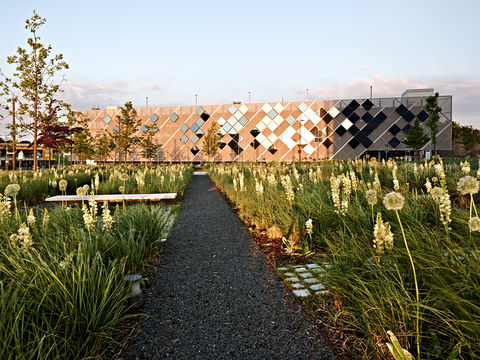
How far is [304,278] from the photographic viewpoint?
375cm

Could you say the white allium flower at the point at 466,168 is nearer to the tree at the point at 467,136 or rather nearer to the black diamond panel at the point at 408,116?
the black diamond panel at the point at 408,116

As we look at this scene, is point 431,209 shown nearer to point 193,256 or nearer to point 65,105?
point 193,256

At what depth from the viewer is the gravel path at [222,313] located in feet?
→ 7.89

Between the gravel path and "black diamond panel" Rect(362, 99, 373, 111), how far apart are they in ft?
153

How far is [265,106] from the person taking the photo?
46.7 m

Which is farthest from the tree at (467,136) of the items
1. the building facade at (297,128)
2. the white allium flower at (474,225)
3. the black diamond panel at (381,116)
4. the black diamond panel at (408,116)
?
the white allium flower at (474,225)

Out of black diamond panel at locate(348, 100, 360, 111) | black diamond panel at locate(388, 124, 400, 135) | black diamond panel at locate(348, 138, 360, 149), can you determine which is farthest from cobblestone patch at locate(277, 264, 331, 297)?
black diamond panel at locate(388, 124, 400, 135)

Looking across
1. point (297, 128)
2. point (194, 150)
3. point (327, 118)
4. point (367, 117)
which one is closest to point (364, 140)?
point (367, 117)

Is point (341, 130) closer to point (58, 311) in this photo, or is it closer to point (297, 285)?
point (297, 285)

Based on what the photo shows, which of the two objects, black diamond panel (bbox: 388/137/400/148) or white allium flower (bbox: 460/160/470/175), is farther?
black diamond panel (bbox: 388/137/400/148)

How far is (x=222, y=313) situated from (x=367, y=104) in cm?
4886

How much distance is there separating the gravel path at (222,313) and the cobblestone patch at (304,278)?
4.9 inches

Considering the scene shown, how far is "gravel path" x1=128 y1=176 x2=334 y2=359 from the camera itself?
2404 millimetres

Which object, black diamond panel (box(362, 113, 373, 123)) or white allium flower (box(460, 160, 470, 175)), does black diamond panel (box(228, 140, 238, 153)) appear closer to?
black diamond panel (box(362, 113, 373, 123))
